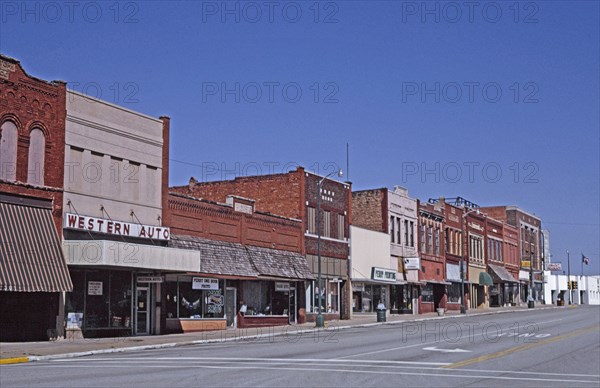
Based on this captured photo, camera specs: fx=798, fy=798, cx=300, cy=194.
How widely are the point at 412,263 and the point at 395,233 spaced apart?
9.25 feet

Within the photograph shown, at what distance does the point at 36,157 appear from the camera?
105ft

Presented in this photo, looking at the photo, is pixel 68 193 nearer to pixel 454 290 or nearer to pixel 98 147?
pixel 98 147

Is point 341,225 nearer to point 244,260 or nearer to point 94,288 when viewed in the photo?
point 244,260

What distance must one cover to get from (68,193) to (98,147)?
2.99 m

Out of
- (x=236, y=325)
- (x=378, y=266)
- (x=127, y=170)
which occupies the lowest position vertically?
(x=236, y=325)

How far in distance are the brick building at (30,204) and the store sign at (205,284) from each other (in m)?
9.37

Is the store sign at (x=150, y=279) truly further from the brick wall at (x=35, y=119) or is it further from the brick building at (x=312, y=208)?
the brick building at (x=312, y=208)

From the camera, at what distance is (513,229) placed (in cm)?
10281

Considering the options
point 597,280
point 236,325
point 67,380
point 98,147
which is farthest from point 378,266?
point 597,280

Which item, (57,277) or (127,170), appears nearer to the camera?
(57,277)

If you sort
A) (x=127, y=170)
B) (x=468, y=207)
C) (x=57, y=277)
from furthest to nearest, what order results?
(x=468, y=207)
(x=127, y=170)
(x=57, y=277)

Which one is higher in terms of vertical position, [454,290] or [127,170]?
[127,170]

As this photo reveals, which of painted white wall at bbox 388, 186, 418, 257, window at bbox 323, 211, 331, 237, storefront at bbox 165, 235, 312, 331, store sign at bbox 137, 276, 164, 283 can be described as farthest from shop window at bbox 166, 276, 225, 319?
painted white wall at bbox 388, 186, 418, 257

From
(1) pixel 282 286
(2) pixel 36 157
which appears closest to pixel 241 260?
(1) pixel 282 286
